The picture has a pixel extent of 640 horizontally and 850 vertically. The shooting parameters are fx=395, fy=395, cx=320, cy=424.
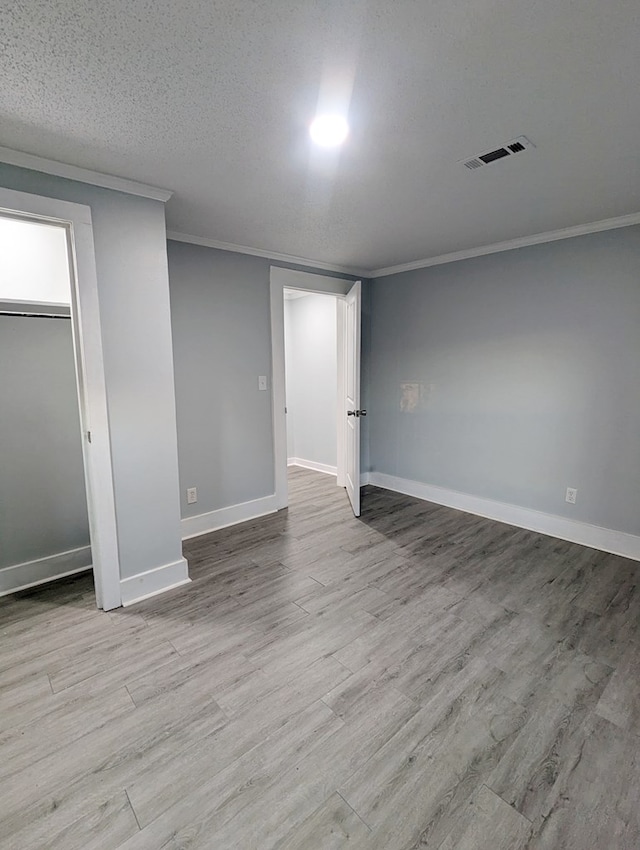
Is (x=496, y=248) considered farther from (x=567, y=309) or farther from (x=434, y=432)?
(x=434, y=432)

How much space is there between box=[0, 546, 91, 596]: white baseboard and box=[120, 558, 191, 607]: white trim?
65cm

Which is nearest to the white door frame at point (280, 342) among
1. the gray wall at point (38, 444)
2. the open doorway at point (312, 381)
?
the open doorway at point (312, 381)

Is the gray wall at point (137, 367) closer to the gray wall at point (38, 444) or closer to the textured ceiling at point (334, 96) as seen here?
the textured ceiling at point (334, 96)

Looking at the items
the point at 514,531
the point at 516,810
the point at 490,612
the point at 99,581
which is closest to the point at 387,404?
the point at 514,531

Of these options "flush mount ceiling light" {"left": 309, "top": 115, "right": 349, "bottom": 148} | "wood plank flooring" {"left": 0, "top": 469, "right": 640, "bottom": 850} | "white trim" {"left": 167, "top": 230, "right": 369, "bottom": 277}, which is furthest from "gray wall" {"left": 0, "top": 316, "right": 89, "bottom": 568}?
"flush mount ceiling light" {"left": 309, "top": 115, "right": 349, "bottom": 148}

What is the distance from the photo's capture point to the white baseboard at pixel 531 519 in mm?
2951

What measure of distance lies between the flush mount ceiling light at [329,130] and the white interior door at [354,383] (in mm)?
1827

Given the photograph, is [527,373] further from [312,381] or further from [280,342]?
[312,381]

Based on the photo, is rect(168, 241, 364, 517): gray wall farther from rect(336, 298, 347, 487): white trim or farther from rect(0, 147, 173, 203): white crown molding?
rect(336, 298, 347, 487): white trim

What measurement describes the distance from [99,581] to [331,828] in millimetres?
1728

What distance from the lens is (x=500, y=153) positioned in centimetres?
187

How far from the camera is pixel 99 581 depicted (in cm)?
229

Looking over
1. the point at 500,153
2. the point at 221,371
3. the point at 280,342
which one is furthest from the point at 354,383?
the point at 500,153

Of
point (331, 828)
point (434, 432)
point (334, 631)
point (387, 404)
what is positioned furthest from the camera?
point (387, 404)
